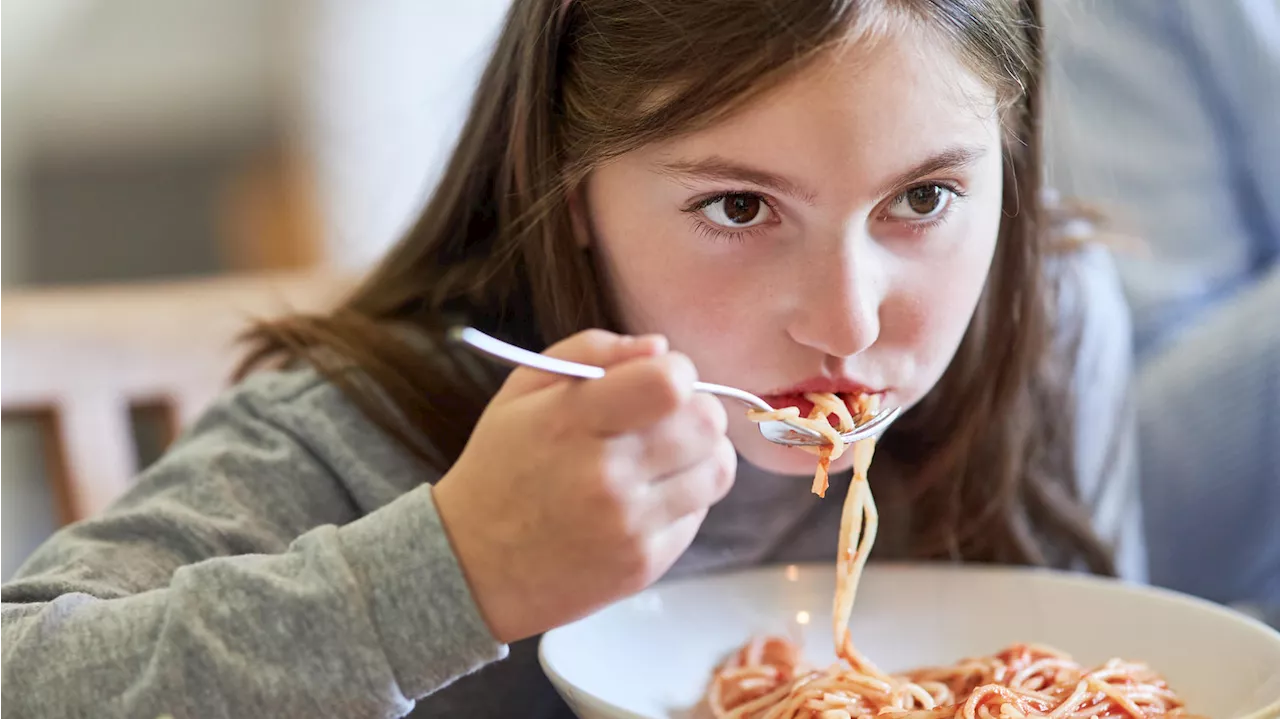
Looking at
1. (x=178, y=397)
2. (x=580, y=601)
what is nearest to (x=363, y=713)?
(x=580, y=601)

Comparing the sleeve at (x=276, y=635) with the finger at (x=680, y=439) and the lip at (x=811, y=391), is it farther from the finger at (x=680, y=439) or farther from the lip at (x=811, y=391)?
the lip at (x=811, y=391)

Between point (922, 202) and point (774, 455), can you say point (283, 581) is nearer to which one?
point (774, 455)

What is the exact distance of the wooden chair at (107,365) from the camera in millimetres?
1013

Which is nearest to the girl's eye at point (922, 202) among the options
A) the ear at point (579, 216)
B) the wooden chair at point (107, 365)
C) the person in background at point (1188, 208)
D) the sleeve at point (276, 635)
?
the ear at point (579, 216)

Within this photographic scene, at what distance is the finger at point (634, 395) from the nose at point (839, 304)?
15 centimetres

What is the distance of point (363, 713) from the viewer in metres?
0.60

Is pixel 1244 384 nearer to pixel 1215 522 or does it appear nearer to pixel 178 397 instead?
pixel 1215 522

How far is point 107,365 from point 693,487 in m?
0.67

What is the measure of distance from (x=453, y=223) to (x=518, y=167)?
15cm

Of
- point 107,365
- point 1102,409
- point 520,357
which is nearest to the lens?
point 520,357

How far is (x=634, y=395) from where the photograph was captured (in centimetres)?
55

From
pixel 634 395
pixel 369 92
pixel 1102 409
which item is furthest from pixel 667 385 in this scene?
pixel 369 92

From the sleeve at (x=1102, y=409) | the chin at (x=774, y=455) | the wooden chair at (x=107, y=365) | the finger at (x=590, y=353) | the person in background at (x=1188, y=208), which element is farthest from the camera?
the person in background at (x=1188, y=208)

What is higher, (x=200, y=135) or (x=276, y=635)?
(x=276, y=635)
